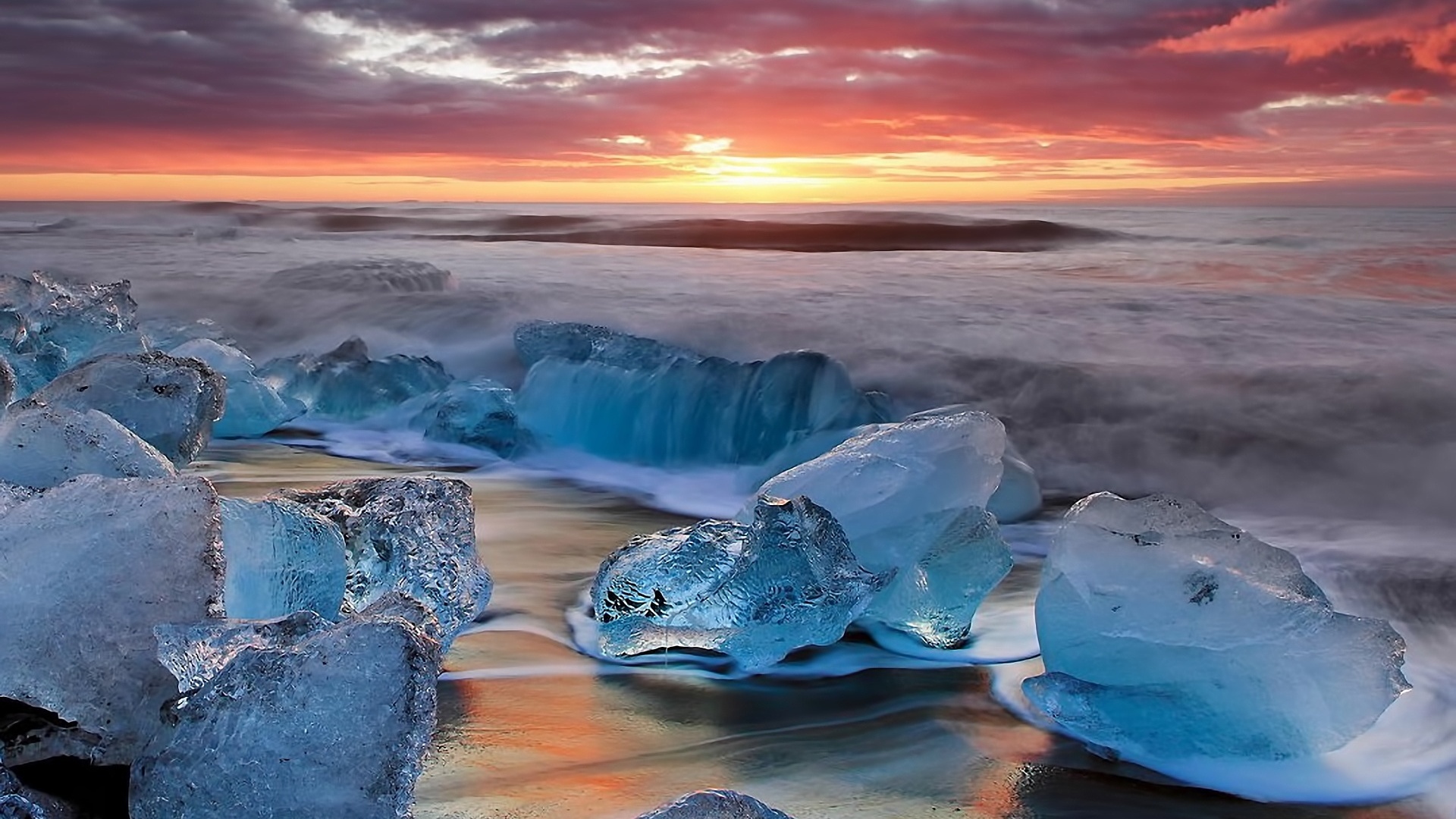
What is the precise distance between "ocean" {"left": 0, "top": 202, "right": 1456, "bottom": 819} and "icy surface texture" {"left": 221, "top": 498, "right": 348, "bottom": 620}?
284mm

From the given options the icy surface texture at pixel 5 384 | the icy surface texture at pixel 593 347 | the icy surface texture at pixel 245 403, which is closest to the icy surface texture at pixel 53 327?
the icy surface texture at pixel 245 403

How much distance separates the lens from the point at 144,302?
9.45 metres

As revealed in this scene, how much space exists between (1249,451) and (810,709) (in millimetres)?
3002

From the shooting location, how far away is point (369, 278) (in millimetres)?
9641

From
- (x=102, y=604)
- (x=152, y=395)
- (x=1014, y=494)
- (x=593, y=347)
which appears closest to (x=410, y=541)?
(x=102, y=604)

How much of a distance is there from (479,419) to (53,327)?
2.34m

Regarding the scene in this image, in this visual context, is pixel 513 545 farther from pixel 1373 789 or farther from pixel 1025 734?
pixel 1373 789

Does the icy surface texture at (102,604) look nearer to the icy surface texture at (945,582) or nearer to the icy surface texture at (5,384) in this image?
the icy surface texture at (945,582)

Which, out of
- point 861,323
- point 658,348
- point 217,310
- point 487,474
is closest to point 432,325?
point 217,310

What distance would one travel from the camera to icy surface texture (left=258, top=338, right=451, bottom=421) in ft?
17.3

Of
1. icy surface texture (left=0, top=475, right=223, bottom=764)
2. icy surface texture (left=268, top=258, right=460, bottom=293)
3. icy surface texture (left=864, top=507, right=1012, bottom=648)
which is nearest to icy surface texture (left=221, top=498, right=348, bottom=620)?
icy surface texture (left=0, top=475, right=223, bottom=764)

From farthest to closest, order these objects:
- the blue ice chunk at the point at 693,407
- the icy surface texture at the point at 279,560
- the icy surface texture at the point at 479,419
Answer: the icy surface texture at the point at 479,419 < the blue ice chunk at the point at 693,407 < the icy surface texture at the point at 279,560

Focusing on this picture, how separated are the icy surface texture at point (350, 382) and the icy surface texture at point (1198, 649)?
12.8 ft

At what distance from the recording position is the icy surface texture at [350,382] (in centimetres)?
527
